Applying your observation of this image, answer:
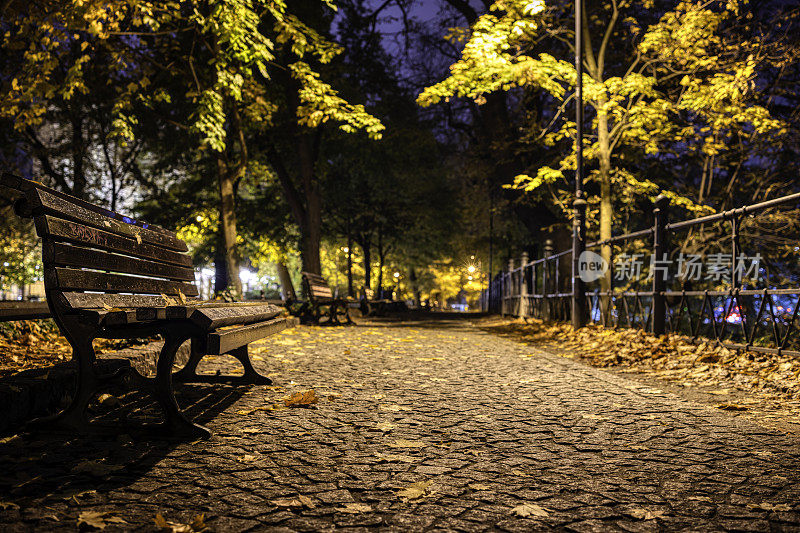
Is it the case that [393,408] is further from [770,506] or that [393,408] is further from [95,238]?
[770,506]

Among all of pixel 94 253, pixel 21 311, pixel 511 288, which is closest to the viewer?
pixel 94 253

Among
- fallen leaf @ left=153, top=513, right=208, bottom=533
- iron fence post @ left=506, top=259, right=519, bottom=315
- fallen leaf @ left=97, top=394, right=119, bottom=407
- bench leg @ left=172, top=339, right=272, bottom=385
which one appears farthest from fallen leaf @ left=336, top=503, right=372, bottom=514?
iron fence post @ left=506, top=259, right=519, bottom=315

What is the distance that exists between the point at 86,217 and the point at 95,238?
138 millimetres

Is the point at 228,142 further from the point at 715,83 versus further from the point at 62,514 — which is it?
the point at 62,514

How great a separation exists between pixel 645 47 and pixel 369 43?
483 inches

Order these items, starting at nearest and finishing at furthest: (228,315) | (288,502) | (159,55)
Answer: (288,502) < (228,315) < (159,55)

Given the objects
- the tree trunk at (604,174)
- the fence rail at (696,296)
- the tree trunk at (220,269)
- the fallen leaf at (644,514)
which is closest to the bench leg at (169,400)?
the fallen leaf at (644,514)

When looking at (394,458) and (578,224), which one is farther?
(578,224)

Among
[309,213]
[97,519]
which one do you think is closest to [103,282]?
[97,519]

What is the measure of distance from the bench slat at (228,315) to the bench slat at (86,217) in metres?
0.90

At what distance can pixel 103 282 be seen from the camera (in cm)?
382

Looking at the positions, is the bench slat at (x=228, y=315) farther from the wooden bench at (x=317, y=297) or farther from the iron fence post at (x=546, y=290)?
the iron fence post at (x=546, y=290)

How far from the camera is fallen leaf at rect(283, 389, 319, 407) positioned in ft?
15.3

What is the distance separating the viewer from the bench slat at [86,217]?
3.35m
